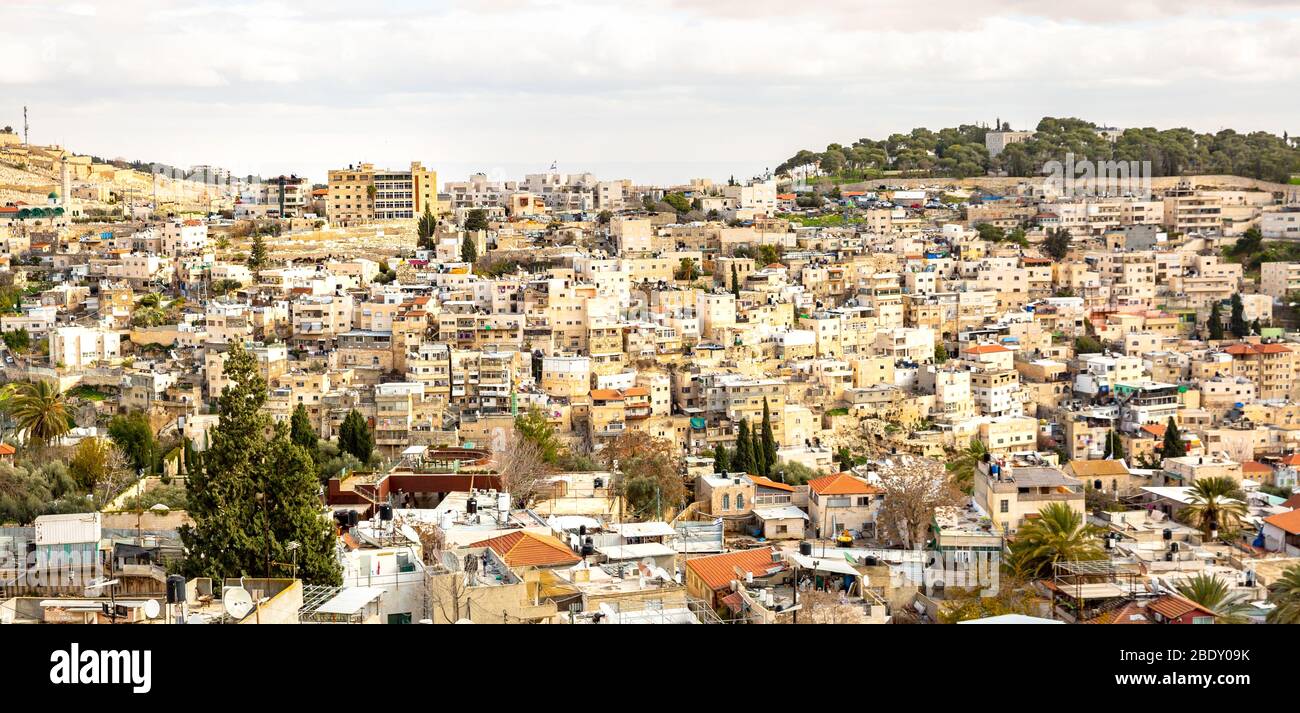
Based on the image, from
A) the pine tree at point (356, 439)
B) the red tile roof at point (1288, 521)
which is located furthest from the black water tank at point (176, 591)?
the pine tree at point (356, 439)

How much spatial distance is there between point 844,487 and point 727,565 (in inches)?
126

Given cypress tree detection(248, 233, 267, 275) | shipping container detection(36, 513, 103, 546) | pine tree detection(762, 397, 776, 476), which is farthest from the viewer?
cypress tree detection(248, 233, 267, 275)

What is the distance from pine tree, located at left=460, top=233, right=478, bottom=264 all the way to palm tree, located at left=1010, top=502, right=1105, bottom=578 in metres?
13.9

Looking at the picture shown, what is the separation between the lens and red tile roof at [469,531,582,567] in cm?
554

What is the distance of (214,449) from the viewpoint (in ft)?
16.3

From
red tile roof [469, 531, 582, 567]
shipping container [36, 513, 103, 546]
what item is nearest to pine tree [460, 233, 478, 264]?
shipping container [36, 513, 103, 546]

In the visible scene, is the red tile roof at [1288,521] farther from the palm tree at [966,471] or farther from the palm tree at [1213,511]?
the palm tree at [966,471]

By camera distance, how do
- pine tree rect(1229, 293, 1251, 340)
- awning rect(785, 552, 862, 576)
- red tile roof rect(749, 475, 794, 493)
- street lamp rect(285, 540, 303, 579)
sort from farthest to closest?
pine tree rect(1229, 293, 1251, 340) → red tile roof rect(749, 475, 794, 493) → awning rect(785, 552, 862, 576) → street lamp rect(285, 540, 303, 579)

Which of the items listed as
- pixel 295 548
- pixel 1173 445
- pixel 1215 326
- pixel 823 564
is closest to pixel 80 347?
pixel 1173 445

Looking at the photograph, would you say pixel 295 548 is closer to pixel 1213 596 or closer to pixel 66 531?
pixel 66 531

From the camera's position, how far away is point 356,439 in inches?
449

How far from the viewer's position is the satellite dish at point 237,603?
133 inches

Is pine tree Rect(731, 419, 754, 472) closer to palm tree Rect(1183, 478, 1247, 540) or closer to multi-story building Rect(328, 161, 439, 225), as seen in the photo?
palm tree Rect(1183, 478, 1247, 540)
